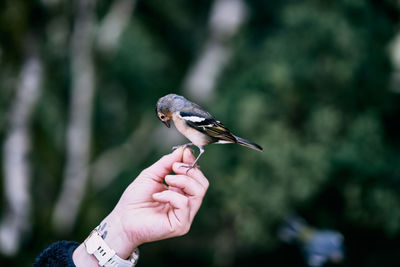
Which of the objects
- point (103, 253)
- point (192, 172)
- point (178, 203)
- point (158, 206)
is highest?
point (192, 172)

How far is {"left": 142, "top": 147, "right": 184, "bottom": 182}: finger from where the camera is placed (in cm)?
212

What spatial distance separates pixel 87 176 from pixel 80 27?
4189 millimetres

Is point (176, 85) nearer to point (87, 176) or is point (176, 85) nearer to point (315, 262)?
point (87, 176)

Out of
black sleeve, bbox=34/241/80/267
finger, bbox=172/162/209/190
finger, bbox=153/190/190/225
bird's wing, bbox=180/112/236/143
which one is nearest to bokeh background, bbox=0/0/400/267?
bird's wing, bbox=180/112/236/143

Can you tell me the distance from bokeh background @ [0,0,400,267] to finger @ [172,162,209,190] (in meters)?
3.19

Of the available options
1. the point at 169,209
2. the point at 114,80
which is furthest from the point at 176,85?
the point at 169,209

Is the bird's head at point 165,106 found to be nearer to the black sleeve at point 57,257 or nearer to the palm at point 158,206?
the palm at point 158,206

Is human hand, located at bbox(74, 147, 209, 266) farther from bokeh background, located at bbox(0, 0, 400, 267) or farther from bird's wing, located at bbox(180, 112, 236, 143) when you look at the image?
bokeh background, located at bbox(0, 0, 400, 267)

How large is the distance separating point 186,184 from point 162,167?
28 cm

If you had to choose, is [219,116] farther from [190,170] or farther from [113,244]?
[113,244]

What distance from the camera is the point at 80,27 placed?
324 inches

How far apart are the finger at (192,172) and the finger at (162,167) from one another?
63 millimetres

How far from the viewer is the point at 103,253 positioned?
1865mm

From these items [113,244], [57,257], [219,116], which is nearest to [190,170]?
[113,244]
